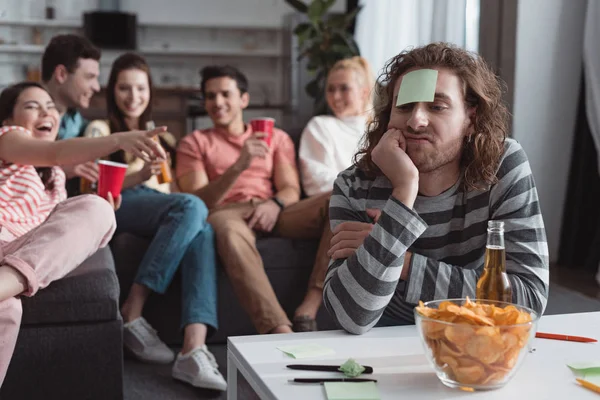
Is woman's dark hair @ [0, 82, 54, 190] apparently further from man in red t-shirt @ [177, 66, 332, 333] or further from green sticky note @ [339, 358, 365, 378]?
green sticky note @ [339, 358, 365, 378]

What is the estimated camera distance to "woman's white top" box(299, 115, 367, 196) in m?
3.07

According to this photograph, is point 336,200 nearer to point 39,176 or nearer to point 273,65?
point 39,176

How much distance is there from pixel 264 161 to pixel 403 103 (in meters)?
1.73

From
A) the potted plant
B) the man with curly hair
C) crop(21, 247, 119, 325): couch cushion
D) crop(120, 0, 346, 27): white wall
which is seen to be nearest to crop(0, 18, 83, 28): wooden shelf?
crop(120, 0, 346, 27): white wall

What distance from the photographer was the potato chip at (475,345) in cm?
93

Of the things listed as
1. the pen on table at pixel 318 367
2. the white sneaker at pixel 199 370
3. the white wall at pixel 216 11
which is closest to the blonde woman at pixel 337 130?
the white sneaker at pixel 199 370

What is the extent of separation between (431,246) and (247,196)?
5.27 ft

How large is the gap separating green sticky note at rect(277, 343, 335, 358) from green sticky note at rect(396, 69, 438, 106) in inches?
19.6

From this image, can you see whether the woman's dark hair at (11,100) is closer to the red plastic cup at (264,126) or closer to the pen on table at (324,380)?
the red plastic cup at (264,126)

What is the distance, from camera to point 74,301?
196cm

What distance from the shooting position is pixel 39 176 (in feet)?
7.53

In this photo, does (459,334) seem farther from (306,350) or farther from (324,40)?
(324,40)

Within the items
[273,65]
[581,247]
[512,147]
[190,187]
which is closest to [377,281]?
[512,147]

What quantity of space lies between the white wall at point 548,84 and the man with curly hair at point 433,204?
223 centimetres
